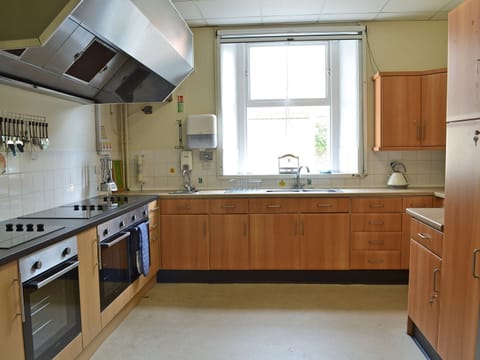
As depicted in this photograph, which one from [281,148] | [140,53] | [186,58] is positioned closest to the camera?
→ [140,53]

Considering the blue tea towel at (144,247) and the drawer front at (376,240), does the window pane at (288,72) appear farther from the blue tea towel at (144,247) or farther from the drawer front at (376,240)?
the blue tea towel at (144,247)

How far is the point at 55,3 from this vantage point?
67.7 inches

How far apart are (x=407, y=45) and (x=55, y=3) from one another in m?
3.57

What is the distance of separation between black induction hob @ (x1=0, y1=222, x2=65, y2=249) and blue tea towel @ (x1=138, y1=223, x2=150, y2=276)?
98cm

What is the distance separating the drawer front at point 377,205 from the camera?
11.8 feet

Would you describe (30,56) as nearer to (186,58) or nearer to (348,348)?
(186,58)

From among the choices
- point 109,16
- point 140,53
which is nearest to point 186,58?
point 140,53

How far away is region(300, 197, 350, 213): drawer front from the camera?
3.61 m

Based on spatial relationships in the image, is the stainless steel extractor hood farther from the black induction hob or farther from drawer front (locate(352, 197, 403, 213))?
drawer front (locate(352, 197, 403, 213))

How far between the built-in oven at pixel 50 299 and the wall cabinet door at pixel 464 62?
2.15m

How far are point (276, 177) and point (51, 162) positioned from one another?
2265mm

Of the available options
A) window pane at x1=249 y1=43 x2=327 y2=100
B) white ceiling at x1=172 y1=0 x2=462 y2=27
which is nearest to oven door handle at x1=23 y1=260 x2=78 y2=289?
white ceiling at x1=172 y1=0 x2=462 y2=27

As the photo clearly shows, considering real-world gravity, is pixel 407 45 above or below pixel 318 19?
below

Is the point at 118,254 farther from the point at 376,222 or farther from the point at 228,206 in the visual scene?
the point at 376,222
